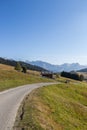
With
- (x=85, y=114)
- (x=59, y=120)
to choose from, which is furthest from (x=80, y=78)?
(x=59, y=120)

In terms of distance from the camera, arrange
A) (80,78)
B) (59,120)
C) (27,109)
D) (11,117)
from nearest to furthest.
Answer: (11,117)
(27,109)
(59,120)
(80,78)

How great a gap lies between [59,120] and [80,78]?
5381 inches

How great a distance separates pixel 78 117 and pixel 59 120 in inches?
308

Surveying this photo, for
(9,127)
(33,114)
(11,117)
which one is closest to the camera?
(9,127)

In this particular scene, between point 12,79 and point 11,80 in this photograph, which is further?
point 12,79

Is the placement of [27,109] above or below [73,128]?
above

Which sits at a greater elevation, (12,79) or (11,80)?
(12,79)

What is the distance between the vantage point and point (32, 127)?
17.3 meters

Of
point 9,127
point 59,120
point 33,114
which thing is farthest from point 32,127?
point 59,120

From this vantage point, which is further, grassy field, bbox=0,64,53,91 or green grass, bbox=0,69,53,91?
grassy field, bbox=0,64,53,91

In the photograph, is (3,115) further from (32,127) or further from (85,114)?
(85,114)

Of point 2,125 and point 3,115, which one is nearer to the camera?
point 2,125

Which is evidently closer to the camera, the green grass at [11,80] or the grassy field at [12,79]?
the green grass at [11,80]

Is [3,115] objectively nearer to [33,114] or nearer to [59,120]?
[33,114]
